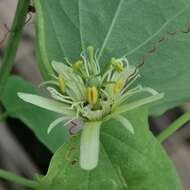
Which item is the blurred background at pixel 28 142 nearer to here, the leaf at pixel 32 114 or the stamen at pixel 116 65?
the leaf at pixel 32 114

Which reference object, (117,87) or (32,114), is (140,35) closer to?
(117,87)

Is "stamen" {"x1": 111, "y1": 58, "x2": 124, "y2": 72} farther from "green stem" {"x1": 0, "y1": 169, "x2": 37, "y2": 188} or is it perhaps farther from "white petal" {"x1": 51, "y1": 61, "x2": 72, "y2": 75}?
"green stem" {"x1": 0, "y1": 169, "x2": 37, "y2": 188}

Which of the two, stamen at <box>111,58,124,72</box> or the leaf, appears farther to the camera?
the leaf

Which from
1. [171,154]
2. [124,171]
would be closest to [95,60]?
[124,171]

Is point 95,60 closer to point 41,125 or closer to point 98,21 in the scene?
point 98,21

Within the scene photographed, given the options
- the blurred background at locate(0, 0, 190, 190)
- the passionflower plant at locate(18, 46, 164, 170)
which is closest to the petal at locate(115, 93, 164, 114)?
the passionflower plant at locate(18, 46, 164, 170)

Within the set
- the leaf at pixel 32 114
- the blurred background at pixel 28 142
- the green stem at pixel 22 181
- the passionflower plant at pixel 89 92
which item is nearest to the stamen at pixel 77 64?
the passionflower plant at pixel 89 92
